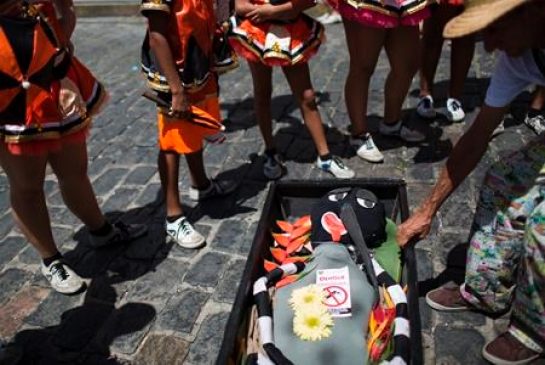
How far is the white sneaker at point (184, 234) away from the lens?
10.1ft

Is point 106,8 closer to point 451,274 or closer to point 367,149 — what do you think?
point 367,149

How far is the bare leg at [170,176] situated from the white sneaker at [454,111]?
2271 mm

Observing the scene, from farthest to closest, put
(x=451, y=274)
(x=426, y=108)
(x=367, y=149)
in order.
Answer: (x=426, y=108), (x=367, y=149), (x=451, y=274)

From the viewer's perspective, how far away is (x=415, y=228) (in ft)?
7.36

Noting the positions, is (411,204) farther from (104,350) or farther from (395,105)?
(104,350)

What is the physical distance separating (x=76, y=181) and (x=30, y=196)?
260mm

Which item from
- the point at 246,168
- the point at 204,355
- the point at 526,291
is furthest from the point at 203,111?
the point at 526,291

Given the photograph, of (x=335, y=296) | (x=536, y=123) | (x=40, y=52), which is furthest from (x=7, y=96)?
(x=536, y=123)

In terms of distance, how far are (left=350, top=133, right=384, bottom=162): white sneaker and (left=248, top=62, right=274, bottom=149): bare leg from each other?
64cm

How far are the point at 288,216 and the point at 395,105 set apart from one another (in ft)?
4.45

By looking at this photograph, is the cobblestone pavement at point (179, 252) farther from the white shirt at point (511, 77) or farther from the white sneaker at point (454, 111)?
the white shirt at point (511, 77)

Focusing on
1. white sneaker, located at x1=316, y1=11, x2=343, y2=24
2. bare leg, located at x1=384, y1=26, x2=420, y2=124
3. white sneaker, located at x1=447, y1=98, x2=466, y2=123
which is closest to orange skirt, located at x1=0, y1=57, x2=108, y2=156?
bare leg, located at x1=384, y1=26, x2=420, y2=124

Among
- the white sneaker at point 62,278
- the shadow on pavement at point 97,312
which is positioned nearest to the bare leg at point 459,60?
the shadow on pavement at point 97,312

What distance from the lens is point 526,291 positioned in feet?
6.55
